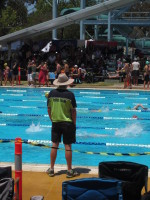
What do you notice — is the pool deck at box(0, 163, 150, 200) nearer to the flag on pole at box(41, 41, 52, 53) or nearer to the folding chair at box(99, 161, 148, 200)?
the folding chair at box(99, 161, 148, 200)

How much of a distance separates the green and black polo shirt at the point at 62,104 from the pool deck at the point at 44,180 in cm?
86

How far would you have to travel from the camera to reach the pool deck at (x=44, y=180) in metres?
5.49

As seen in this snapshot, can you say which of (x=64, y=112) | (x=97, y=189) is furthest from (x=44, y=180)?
(x=97, y=189)

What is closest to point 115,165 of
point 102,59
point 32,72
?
Result: point 32,72

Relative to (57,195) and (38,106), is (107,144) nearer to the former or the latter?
(57,195)

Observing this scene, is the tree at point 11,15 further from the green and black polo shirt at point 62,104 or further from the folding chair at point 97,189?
the folding chair at point 97,189

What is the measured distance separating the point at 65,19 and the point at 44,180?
1908 cm

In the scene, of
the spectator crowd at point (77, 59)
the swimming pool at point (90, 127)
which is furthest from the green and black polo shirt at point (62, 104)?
the spectator crowd at point (77, 59)

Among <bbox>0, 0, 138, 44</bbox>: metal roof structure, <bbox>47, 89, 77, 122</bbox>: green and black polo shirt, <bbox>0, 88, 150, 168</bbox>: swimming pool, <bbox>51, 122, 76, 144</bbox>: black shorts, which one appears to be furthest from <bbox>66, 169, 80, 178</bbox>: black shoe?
<bbox>0, 0, 138, 44</bbox>: metal roof structure

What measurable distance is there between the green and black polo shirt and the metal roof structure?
17584mm

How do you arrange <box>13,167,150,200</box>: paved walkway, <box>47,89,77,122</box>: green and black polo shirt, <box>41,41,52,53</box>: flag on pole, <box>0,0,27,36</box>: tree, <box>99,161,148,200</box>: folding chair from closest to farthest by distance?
<box>99,161,148,200</box>: folding chair, <box>13,167,150,200</box>: paved walkway, <box>47,89,77,122</box>: green and black polo shirt, <box>41,41,52,53</box>: flag on pole, <box>0,0,27,36</box>: tree

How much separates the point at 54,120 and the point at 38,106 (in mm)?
9684

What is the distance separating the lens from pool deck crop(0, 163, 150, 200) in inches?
216

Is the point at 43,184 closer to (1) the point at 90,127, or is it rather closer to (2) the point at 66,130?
(2) the point at 66,130
